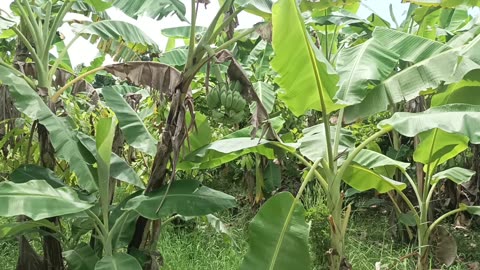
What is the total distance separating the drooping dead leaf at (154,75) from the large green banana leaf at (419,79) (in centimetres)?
97

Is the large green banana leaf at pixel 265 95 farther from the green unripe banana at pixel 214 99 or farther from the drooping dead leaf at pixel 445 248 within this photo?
the drooping dead leaf at pixel 445 248

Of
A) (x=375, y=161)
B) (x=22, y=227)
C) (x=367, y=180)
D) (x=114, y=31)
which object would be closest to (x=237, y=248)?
(x=367, y=180)

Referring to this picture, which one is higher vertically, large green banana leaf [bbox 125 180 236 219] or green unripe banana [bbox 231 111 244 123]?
green unripe banana [bbox 231 111 244 123]

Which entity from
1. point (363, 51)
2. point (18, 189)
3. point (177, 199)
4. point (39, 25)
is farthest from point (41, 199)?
point (363, 51)

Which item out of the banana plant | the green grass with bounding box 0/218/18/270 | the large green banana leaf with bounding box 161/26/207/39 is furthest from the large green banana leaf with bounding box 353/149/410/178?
the green grass with bounding box 0/218/18/270

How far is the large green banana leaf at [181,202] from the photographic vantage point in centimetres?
250

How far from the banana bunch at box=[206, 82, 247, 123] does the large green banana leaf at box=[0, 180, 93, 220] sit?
74cm

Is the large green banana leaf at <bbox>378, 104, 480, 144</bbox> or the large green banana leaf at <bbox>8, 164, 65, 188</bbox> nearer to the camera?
the large green banana leaf at <bbox>378, 104, 480, 144</bbox>

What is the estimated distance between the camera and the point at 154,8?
265cm

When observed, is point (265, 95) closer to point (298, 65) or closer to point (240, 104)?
point (298, 65)

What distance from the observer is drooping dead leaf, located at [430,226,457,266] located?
154 inches

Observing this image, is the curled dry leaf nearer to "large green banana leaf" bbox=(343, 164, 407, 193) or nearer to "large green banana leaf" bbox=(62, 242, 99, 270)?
"large green banana leaf" bbox=(62, 242, 99, 270)

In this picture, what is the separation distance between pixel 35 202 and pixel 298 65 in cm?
136

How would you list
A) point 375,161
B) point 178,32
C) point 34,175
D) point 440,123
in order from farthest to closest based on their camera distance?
point 178,32 < point 375,161 < point 34,175 < point 440,123
